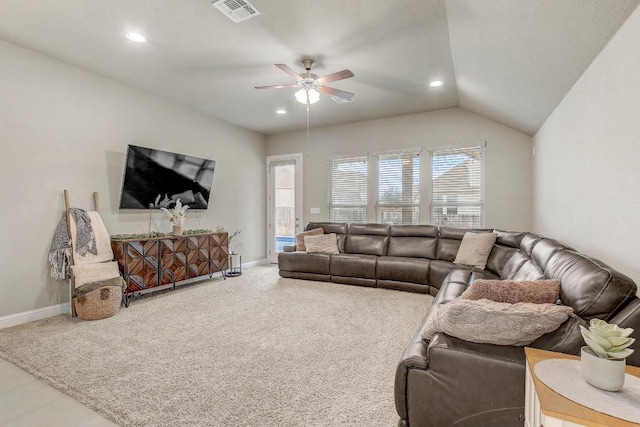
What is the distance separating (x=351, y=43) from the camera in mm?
3182

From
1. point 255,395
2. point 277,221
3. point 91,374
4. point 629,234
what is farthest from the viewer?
point 277,221

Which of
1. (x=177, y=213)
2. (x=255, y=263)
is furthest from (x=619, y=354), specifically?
(x=255, y=263)

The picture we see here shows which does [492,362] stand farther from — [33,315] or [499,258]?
[33,315]

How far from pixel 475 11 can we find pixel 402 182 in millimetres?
3572

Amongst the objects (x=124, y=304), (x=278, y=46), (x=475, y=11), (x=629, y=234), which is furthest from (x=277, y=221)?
(x=629, y=234)

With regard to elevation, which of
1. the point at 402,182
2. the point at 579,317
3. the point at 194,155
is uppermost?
the point at 194,155

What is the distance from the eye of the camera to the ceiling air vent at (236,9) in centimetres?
252

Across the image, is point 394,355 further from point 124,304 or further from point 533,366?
point 124,304

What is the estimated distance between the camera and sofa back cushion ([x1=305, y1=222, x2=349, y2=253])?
5.71 m

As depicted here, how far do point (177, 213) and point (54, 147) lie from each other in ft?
5.46

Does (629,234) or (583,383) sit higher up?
(629,234)

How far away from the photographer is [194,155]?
5371 mm

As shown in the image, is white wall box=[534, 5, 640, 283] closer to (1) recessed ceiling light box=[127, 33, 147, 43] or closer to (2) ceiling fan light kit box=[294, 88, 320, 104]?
(2) ceiling fan light kit box=[294, 88, 320, 104]

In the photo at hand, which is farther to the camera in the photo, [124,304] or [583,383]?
[124,304]
